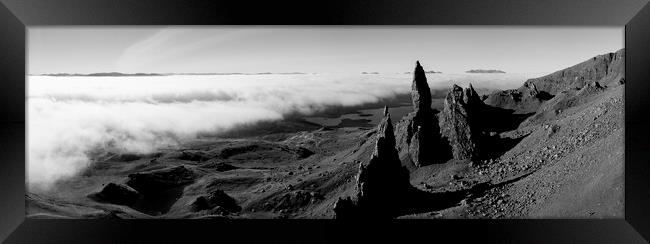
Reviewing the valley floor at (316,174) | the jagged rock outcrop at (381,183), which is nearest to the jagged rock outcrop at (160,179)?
the valley floor at (316,174)

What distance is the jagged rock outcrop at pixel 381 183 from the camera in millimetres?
8070

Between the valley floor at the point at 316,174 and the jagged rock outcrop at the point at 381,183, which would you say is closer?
the valley floor at the point at 316,174

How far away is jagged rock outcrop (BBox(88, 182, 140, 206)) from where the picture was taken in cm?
775

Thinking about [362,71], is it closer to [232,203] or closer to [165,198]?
[232,203]

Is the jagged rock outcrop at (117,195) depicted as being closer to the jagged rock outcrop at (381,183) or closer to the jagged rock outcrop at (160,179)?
the jagged rock outcrop at (160,179)

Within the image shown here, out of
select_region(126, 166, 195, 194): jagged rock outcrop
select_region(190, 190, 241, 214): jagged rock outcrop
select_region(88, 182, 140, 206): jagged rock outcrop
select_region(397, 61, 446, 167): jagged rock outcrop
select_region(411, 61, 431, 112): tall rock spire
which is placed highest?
select_region(411, 61, 431, 112): tall rock spire

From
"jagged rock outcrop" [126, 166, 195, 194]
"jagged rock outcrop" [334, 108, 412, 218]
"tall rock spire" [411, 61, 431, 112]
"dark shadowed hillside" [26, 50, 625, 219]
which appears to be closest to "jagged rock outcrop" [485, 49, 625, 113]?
"dark shadowed hillside" [26, 50, 625, 219]

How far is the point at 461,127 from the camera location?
32.8 feet

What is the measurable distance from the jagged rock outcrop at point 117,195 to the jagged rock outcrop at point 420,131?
5614 mm

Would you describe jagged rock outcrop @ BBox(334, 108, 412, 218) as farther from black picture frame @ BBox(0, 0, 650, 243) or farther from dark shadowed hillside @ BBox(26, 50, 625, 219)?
black picture frame @ BBox(0, 0, 650, 243)

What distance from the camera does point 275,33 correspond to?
806cm

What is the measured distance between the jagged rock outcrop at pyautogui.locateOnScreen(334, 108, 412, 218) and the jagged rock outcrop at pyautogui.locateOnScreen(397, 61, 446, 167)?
19.4 inches

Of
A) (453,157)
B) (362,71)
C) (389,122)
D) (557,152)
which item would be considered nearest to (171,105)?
(362,71)

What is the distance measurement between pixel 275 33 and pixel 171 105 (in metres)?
2.49
